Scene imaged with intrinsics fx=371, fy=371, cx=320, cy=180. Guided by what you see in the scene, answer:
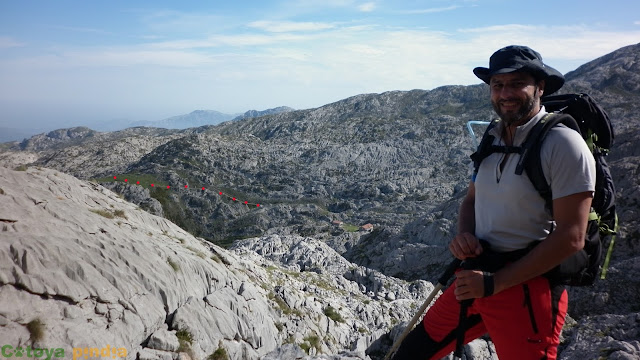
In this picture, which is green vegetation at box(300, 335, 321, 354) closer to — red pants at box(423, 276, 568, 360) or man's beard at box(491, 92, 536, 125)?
red pants at box(423, 276, 568, 360)

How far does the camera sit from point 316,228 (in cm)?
12781

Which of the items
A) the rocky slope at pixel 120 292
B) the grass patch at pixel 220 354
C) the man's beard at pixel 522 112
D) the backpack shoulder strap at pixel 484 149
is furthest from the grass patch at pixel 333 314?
the man's beard at pixel 522 112

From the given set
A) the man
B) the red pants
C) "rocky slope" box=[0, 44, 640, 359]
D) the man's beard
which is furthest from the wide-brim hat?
"rocky slope" box=[0, 44, 640, 359]

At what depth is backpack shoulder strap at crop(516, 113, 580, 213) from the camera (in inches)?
173

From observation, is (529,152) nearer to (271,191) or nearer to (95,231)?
(95,231)

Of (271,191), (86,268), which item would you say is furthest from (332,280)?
(271,191)

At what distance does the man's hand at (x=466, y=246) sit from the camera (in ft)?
16.9

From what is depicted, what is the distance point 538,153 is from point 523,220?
35.8 inches

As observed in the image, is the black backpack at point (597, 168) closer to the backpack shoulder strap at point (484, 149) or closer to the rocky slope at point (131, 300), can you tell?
the backpack shoulder strap at point (484, 149)

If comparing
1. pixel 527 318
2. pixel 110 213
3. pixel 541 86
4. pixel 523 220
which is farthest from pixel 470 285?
pixel 110 213

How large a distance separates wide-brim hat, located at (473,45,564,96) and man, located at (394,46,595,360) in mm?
12

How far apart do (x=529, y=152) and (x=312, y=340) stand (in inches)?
687

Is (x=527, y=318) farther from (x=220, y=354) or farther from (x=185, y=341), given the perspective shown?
(x=220, y=354)

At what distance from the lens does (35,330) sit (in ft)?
30.1
